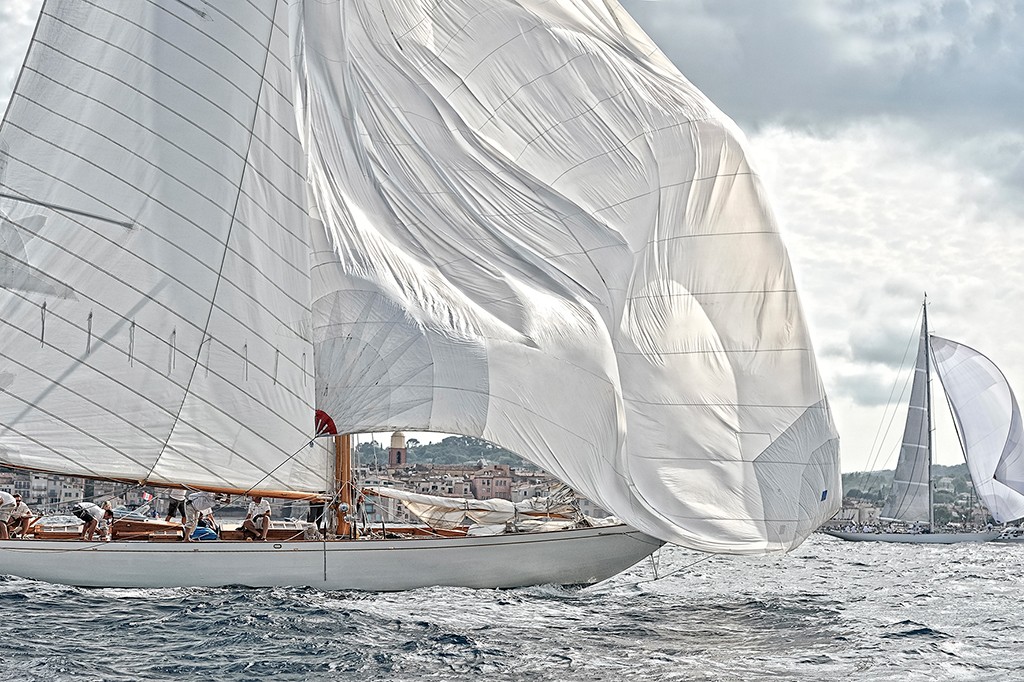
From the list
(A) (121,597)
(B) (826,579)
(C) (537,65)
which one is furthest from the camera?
(B) (826,579)

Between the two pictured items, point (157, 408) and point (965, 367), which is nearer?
point (157, 408)

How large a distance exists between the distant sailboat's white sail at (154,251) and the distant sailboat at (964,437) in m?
39.8

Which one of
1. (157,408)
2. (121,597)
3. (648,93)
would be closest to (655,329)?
(648,93)

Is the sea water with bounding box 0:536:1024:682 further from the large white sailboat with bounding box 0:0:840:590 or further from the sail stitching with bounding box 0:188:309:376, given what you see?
the sail stitching with bounding box 0:188:309:376

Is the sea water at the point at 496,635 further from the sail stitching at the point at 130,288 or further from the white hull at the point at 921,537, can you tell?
the white hull at the point at 921,537

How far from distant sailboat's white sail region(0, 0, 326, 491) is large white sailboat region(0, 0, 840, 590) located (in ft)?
0.12

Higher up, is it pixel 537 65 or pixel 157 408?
pixel 537 65

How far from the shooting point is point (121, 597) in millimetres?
15695

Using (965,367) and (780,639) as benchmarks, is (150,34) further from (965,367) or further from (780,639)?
(965,367)

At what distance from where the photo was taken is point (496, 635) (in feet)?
44.9

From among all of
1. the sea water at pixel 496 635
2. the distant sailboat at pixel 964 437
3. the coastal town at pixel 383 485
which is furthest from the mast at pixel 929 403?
the sea water at pixel 496 635

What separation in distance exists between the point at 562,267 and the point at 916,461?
40584 millimetres

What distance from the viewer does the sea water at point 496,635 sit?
1177 cm

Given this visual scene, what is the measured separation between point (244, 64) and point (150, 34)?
1362 millimetres
